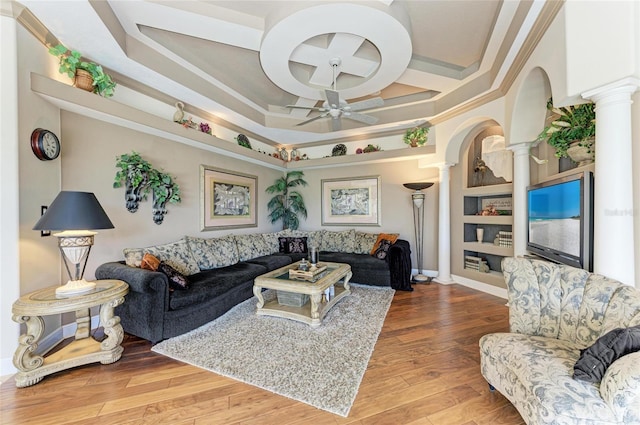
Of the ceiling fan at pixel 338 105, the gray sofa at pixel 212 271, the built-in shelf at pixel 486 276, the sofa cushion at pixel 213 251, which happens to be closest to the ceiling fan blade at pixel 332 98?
the ceiling fan at pixel 338 105

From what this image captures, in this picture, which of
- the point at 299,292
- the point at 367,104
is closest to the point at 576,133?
the point at 367,104

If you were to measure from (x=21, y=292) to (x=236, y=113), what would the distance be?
11.0 ft

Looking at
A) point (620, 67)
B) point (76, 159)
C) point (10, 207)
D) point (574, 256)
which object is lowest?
point (574, 256)

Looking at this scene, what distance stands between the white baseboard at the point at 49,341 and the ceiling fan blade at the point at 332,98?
12.0ft

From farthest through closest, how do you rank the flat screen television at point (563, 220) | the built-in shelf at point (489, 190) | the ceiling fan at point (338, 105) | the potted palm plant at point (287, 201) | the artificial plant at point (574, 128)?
the potted palm plant at point (287, 201) → the built-in shelf at point (489, 190) → the ceiling fan at point (338, 105) → the artificial plant at point (574, 128) → the flat screen television at point (563, 220)

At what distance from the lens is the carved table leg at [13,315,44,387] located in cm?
188

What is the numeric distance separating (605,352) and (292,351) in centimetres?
208

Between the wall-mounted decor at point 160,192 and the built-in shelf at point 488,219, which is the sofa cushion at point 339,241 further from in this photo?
the wall-mounted decor at point 160,192

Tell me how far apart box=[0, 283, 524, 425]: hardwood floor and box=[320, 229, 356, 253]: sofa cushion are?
273 cm

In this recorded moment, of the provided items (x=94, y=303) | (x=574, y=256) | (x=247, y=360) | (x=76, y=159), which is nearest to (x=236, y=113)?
(x=76, y=159)

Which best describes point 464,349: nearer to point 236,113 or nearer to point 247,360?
point 247,360

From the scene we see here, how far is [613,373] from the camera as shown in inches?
44.2

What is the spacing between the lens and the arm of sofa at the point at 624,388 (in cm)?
105

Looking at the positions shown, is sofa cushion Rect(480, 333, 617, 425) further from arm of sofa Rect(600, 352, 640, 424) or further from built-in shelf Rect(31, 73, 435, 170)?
built-in shelf Rect(31, 73, 435, 170)
